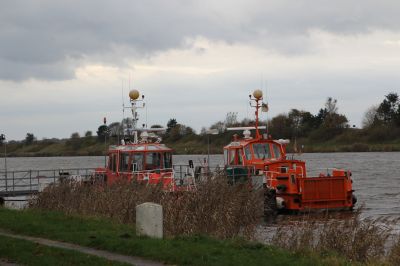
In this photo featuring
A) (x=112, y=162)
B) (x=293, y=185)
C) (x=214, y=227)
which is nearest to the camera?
(x=214, y=227)

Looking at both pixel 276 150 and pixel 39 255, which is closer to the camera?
pixel 39 255

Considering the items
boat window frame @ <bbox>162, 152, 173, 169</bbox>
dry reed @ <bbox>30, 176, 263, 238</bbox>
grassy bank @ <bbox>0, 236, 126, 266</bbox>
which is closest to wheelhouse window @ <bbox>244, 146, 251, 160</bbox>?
boat window frame @ <bbox>162, 152, 173, 169</bbox>

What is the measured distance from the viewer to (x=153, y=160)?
107 feet

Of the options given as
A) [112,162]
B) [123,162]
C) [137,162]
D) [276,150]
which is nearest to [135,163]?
[137,162]

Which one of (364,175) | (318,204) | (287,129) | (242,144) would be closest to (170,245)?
(318,204)

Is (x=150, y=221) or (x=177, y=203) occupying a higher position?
(x=177, y=203)

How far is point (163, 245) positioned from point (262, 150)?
69.2 ft

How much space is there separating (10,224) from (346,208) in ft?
57.4

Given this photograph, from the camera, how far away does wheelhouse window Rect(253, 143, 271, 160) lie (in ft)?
117

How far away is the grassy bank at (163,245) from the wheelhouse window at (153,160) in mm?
12669

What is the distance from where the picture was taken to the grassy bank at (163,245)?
45.5 ft

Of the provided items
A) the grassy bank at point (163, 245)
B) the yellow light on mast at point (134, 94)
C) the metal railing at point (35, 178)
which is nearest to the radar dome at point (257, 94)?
the yellow light on mast at point (134, 94)

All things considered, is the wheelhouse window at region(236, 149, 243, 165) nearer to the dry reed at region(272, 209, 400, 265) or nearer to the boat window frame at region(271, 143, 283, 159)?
the boat window frame at region(271, 143, 283, 159)

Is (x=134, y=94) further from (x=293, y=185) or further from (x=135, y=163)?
(x=293, y=185)
